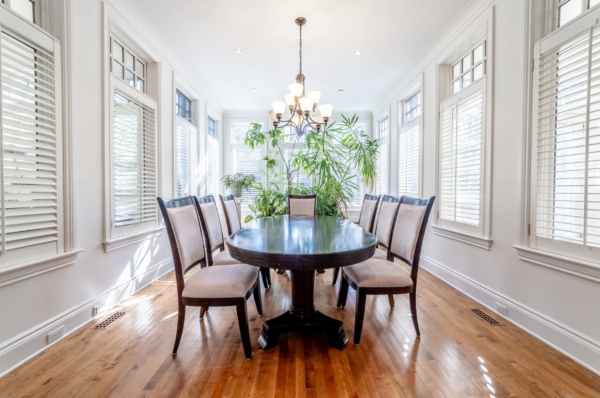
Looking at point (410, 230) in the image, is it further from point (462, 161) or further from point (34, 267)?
point (34, 267)

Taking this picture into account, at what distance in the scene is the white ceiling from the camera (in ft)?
8.63

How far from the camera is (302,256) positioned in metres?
1.36

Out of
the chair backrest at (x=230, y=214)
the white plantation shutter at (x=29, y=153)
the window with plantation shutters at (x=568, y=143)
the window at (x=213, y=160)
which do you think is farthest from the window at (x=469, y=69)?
the window at (x=213, y=160)

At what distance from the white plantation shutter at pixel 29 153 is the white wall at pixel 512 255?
3572 mm

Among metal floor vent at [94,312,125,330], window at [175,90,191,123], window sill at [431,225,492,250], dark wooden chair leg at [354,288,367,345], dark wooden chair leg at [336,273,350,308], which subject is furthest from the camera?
window at [175,90,191,123]

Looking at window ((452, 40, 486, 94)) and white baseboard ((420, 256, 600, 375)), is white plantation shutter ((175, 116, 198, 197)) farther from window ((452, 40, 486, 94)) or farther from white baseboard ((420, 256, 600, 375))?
white baseboard ((420, 256, 600, 375))

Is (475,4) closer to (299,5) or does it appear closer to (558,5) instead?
(558,5)

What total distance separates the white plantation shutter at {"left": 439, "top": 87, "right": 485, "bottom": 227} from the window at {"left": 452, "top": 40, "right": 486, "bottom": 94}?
0.69 ft

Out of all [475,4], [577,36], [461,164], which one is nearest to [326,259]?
[577,36]

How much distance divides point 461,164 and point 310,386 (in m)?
2.71

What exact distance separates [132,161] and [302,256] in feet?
7.98

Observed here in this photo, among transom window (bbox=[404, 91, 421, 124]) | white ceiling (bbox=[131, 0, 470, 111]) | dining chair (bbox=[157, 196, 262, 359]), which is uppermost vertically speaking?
white ceiling (bbox=[131, 0, 470, 111])

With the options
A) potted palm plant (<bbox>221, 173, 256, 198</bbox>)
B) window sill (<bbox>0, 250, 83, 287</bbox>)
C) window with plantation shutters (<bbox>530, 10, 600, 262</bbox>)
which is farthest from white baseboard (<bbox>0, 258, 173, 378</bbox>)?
window with plantation shutters (<bbox>530, 10, 600, 262</bbox>)

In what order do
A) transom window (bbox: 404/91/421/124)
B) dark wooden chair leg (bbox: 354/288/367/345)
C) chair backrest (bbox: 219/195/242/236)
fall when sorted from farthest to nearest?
transom window (bbox: 404/91/421/124) → chair backrest (bbox: 219/195/242/236) → dark wooden chair leg (bbox: 354/288/367/345)
